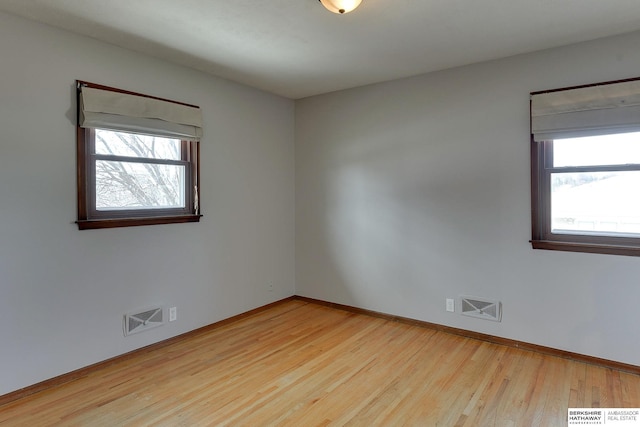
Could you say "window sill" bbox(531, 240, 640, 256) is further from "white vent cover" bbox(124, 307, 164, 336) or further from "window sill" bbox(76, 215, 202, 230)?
"white vent cover" bbox(124, 307, 164, 336)

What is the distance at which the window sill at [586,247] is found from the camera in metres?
2.77

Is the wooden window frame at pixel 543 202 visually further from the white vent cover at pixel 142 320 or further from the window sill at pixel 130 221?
the white vent cover at pixel 142 320

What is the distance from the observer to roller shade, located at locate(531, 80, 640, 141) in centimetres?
273

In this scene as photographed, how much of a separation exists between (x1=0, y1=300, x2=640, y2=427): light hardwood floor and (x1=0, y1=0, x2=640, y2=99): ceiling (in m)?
2.57

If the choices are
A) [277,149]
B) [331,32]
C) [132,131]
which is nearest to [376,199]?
[277,149]

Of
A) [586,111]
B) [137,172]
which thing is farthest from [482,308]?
[137,172]

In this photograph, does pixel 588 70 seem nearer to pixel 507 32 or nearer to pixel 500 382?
pixel 507 32

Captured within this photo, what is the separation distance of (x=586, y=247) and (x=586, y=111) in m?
1.07

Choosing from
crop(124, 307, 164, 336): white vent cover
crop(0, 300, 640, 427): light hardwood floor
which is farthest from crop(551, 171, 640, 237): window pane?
crop(124, 307, 164, 336): white vent cover

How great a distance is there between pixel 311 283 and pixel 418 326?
4.81 feet

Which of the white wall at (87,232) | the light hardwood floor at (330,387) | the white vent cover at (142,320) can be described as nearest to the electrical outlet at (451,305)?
the light hardwood floor at (330,387)

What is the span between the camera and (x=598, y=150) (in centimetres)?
292

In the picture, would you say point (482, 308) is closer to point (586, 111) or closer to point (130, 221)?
point (586, 111)

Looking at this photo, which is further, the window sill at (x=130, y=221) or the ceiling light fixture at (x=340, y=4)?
the window sill at (x=130, y=221)
